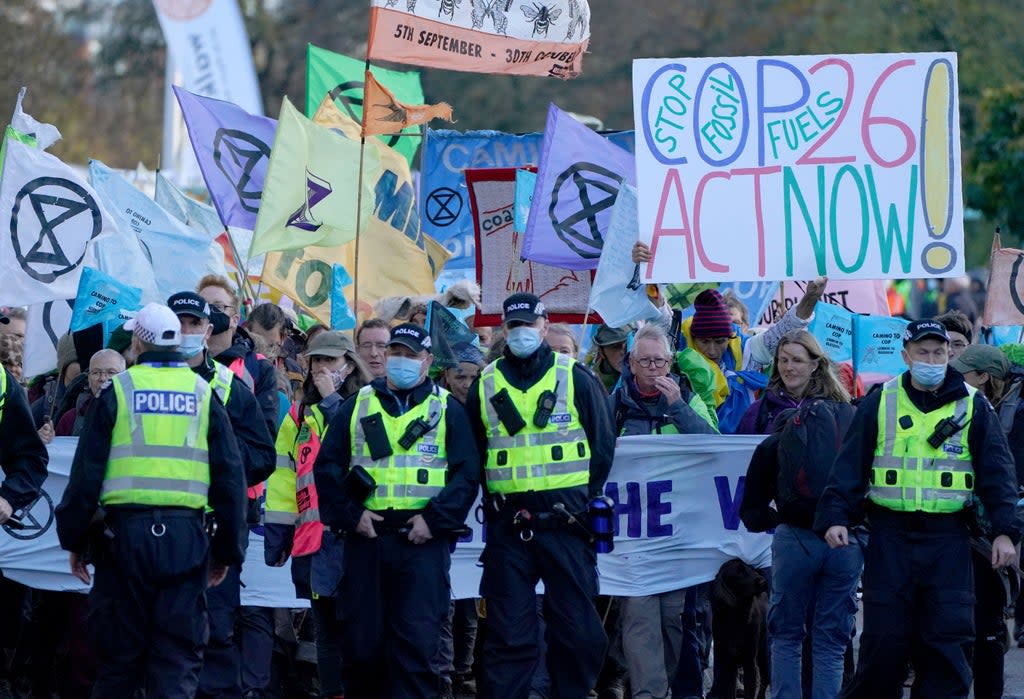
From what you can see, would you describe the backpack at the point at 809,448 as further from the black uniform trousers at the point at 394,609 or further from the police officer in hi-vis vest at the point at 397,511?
the black uniform trousers at the point at 394,609

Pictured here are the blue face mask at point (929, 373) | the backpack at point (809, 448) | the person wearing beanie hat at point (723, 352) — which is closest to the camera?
the blue face mask at point (929, 373)

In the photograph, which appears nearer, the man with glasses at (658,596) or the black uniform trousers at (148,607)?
the black uniform trousers at (148,607)

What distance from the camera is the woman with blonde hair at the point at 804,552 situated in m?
9.48

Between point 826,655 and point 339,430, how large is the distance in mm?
2543

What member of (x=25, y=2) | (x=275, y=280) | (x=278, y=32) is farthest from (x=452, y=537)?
(x=278, y=32)

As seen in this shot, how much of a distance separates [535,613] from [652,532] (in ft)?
5.07

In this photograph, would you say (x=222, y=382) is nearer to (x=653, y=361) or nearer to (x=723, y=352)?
(x=653, y=361)

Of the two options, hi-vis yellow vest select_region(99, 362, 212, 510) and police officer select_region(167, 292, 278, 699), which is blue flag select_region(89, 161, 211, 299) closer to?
police officer select_region(167, 292, 278, 699)

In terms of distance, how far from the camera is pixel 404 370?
9.22 m

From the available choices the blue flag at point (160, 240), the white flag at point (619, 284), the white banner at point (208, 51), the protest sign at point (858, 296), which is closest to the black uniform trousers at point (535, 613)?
the white flag at point (619, 284)

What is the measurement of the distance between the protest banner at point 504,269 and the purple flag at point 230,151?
6.70ft

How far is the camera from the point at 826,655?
949 cm

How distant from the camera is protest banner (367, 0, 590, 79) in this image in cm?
1302

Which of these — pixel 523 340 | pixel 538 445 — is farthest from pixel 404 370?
pixel 538 445
